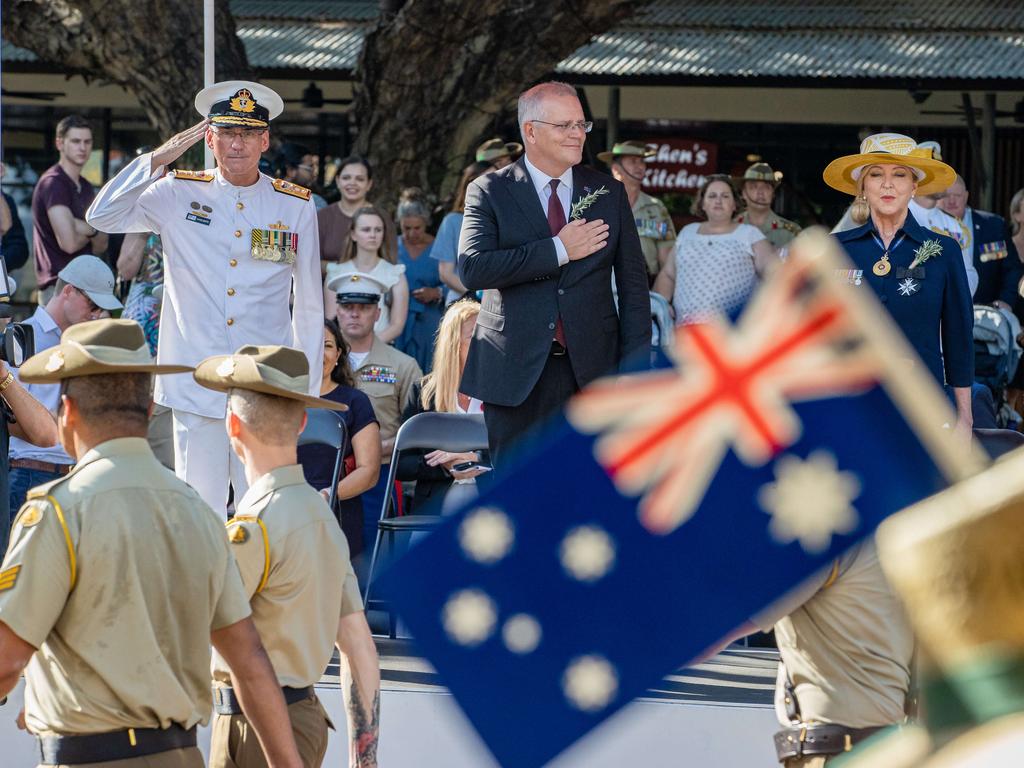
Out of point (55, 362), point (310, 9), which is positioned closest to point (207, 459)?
point (55, 362)

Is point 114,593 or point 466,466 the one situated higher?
point 114,593

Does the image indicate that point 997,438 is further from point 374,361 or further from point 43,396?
point 43,396

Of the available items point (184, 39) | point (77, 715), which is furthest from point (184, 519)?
point (184, 39)

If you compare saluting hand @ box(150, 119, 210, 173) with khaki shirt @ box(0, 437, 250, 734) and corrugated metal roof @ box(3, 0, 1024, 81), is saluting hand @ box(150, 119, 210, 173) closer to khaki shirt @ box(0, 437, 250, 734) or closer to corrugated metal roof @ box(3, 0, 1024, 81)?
khaki shirt @ box(0, 437, 250, 734)

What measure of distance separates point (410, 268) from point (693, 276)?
1756 millimetres

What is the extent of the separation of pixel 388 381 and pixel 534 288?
259 centimetres

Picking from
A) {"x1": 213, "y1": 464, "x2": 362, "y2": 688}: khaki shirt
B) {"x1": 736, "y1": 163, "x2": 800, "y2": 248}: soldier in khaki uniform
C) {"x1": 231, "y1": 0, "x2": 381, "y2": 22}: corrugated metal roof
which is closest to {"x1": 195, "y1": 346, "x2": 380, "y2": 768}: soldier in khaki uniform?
{"x1": 213, "y1": 464, "x2": 362, "y2": 688}: khaki shirt

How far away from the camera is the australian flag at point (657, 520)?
1.82m

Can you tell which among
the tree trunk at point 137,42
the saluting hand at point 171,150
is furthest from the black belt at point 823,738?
the tree trunk at point 137,42

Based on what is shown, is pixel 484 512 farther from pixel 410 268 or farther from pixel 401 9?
pixel 401 9

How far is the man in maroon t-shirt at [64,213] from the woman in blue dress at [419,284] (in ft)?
5.46

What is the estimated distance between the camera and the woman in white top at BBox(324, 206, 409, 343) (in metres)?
8.54

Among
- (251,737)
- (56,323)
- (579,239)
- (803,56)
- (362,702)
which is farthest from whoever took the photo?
(803,56)

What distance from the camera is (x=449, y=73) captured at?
10914mm
